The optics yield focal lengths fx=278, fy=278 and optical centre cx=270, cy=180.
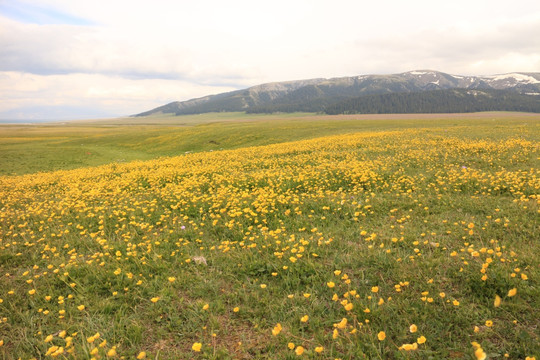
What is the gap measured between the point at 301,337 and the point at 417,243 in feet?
11.1

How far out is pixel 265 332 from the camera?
4.43 meters

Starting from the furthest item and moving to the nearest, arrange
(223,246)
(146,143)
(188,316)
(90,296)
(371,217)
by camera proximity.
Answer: (146,143), (371,217), (223,246), (90,296), (188,316)

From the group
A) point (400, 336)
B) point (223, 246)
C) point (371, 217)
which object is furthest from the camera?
point (371, 217)

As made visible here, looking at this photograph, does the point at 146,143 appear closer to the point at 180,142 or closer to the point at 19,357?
the point at 180,142

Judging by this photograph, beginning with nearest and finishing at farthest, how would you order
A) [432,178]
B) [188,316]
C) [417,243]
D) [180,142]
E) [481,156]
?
[188,316] → [417,243] → [432,178] → [481,156] → [180,142]

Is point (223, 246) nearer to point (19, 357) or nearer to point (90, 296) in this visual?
point (90, 296)

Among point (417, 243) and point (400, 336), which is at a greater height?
point (417, 243)

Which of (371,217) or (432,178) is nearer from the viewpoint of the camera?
(371,217)

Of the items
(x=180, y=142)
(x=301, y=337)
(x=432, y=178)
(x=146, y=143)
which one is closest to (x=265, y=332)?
(x=301, y=337)

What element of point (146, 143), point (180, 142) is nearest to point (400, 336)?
point (180, 142)

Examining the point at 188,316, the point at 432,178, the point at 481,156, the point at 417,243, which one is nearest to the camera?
the point at 188,316

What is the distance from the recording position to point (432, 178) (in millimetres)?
11898

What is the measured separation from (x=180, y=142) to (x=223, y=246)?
47.9 meters

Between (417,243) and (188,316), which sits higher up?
(417,243)
